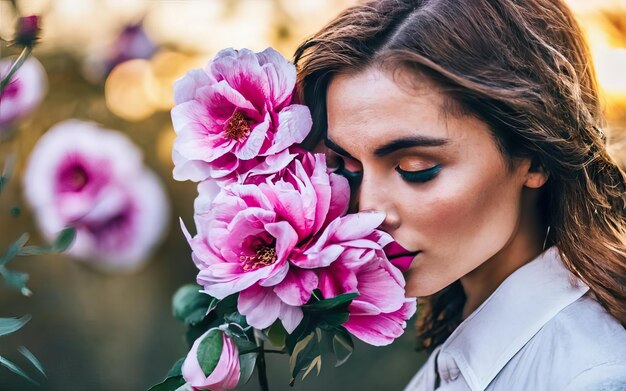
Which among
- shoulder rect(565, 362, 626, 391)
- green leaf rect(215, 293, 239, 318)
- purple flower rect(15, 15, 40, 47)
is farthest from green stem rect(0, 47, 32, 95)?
shoulder rect(565, 362, 626, 391)

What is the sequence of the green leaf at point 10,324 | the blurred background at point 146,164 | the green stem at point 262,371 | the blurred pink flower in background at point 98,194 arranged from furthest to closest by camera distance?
1. the blurred background at point 146,164
2. the blurred pink flower in background at point 98,194
3. the green stem at point 262,371
4. the green leaf at point 10,324

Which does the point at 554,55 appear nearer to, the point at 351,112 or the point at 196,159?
the point at 351,112

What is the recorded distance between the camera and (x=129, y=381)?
211 cm

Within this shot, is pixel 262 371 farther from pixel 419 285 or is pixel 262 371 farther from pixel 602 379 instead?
pixel 602 379

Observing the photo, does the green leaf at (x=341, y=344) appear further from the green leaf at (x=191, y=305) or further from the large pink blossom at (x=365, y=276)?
the green leaf at (x=191, y=305)

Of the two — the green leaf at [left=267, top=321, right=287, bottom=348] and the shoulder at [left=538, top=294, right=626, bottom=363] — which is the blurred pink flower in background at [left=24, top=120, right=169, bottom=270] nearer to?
the green leaf at [left=267, top=321, right=287, bottom=348]

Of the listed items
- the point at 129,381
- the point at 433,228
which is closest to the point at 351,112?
the point at 433,228

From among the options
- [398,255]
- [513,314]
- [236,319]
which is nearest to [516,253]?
[513,314]

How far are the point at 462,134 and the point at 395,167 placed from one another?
0.34 ft

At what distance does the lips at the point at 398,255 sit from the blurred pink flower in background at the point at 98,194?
0.61 meters

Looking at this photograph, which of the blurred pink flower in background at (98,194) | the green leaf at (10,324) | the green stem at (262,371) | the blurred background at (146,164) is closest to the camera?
the green leaf at (10,324)

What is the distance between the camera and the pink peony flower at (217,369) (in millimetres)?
1070

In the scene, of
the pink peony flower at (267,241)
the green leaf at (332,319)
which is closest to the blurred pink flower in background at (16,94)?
the pink peony flower at (267,241)

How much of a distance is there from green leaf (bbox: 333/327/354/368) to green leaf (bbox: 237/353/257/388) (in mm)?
118
